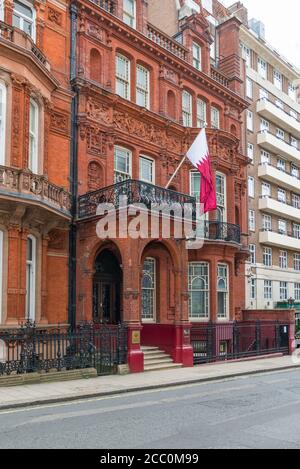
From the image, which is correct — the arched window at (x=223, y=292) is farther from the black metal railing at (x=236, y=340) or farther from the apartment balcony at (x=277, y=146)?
the apartment balcony at (x=277, y=146)

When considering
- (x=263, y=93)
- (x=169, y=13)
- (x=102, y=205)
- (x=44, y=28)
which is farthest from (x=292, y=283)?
(x=44, y=28)

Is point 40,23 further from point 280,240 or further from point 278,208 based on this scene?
point 280,240

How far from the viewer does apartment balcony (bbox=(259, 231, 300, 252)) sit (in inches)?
1435

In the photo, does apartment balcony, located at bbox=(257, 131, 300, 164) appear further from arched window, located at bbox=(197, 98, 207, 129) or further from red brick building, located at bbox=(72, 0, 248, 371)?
arched window, located at bbox=(197, 98, 207, 129)

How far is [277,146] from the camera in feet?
128

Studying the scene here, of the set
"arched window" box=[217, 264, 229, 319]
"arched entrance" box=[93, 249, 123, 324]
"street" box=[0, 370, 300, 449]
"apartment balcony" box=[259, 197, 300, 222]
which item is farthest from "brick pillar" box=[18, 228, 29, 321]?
"apartment balcony" box=[259, 197, 300, 222]

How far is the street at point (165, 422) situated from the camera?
7.62 metres

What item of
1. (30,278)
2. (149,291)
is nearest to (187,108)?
(149,291)

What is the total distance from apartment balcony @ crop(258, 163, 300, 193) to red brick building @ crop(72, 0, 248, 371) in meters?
10.1

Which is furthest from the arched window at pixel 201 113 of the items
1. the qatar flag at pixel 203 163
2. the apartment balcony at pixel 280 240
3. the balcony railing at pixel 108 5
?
the apartment balcony at pixel 280 240

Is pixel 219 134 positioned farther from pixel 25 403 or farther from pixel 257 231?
pixel 25 403

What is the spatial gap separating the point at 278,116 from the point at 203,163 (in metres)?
22.1

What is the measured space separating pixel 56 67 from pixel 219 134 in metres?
9.27
